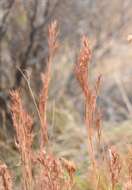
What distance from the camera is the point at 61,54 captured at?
4.69 metres

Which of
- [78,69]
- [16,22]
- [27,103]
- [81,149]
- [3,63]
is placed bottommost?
[81,149]

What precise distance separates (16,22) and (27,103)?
607 millimetres

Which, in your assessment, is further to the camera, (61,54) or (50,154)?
(61,54)

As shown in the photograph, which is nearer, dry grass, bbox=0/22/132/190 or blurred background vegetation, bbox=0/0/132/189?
dry grass, bbox=0/22/132/190

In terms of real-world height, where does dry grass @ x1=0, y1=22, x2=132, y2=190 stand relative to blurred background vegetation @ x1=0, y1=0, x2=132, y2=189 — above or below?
above

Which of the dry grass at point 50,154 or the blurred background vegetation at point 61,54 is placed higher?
the dry grass at point 50,154

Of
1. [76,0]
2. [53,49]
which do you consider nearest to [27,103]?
[76,0]

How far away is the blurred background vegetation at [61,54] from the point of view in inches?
150

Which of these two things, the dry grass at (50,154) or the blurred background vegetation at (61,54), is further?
the blurred background vegetation at (61,54)

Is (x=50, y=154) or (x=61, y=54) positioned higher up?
(x=50, y=154)

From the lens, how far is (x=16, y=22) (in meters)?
4.07

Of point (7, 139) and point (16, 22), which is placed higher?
point (16, 22)

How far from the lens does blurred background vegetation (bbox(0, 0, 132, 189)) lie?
150 inches

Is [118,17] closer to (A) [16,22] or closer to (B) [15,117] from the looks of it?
(A) [16,22]
